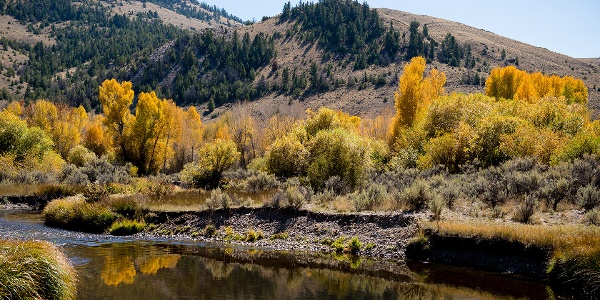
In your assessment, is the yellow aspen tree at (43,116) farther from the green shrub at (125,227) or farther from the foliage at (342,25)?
the foliage at (342,25)

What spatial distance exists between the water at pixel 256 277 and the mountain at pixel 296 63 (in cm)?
8952

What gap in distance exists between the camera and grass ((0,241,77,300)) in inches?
397

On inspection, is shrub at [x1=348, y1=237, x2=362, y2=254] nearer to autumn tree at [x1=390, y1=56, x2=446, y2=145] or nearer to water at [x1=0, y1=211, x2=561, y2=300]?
water at [x1=0, y1=211, x2=561, y2=300]

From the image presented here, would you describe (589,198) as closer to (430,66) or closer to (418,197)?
(418,197)

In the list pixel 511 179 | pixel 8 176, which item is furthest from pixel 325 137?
pixel 8 176

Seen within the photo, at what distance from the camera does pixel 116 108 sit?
56375mm

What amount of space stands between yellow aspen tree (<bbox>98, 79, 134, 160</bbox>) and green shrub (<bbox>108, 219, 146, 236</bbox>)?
32.5m

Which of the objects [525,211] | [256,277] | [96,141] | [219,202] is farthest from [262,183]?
[96,141]

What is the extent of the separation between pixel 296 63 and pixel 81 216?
120405 mm

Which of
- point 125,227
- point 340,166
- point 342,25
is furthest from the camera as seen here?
point 342,25

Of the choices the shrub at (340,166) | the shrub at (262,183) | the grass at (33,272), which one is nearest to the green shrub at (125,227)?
the shrub at (340,166)

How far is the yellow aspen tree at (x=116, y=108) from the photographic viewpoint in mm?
56219

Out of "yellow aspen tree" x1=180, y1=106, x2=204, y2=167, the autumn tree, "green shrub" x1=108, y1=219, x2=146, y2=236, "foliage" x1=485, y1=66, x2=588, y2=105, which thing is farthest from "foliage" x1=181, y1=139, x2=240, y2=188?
"foliage" x1=485, y1=66, x2=588, y2=105

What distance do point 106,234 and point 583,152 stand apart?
28.9 meters
